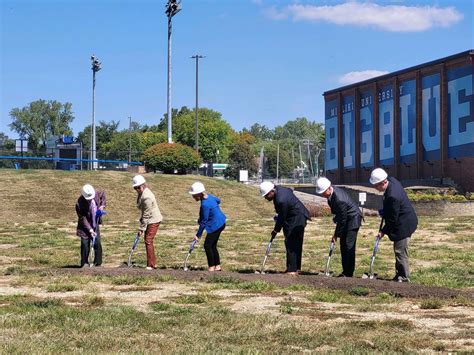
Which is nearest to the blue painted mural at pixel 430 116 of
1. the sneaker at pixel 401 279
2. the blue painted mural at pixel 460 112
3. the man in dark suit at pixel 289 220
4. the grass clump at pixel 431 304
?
the blue painted mural at pixel 460 112

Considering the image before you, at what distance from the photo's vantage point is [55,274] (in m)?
15.2

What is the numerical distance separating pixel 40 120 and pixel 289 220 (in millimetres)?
126289

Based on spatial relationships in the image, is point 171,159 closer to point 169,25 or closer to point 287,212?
point 169,25

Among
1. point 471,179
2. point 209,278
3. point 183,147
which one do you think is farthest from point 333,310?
point 183,147

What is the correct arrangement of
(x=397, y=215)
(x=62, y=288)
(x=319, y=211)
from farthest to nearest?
(x=319, y=211) < (x=397, y=215) < (x=62, y=288)

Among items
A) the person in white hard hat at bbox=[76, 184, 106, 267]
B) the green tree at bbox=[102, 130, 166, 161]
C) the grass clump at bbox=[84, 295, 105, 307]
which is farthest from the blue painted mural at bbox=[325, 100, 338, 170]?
the grass clump at bbox=[84, 295, 105, 307]

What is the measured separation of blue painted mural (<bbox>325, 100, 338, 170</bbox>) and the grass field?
45556 millimetres

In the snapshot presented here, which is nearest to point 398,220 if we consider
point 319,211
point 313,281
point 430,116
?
point 313,281

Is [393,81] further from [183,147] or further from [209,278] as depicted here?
[209,278]

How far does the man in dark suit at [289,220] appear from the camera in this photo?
1527cm

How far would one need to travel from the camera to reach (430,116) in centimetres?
5531

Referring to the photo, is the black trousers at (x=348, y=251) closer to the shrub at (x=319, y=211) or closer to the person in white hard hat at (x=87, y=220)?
the person in white hard hat at (x=87, y=220)

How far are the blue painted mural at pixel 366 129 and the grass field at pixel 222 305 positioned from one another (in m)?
39.1

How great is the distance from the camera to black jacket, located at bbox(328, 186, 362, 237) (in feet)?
48.5
